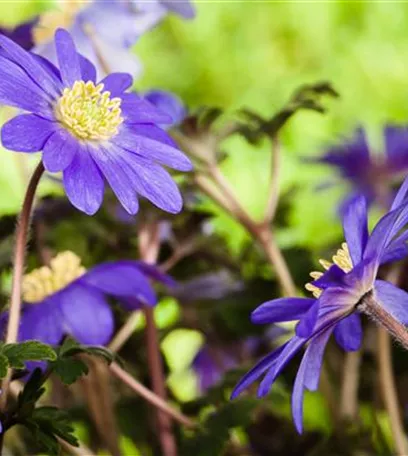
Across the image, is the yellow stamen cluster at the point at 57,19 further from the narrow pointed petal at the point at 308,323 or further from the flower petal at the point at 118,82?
the narrow pointed petal at the point at 308,323

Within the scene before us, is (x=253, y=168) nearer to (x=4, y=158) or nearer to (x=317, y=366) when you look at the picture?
(x=4, y=158)

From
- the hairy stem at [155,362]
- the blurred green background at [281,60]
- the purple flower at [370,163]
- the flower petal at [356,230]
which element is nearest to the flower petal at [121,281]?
the hairy stem at [155,362]

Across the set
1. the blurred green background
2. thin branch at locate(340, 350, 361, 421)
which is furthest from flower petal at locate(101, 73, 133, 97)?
the blurred green background

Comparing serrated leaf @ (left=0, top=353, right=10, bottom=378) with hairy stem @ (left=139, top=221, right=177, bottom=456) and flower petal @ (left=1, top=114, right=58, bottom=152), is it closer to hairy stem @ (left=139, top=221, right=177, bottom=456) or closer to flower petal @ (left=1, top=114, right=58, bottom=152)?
flower petal @ (left=1, top=114, right=58, bottom=152)

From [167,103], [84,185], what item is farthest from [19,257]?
[167,103]

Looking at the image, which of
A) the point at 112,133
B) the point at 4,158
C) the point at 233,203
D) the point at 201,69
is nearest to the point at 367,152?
the point at 233,203

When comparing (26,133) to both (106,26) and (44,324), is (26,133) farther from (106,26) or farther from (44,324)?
(106,26)

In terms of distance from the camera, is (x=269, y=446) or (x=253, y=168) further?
(x=253, y=168)
